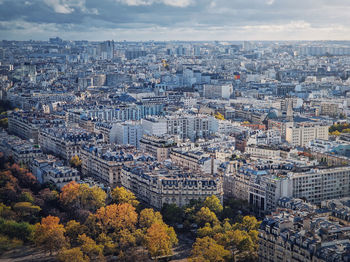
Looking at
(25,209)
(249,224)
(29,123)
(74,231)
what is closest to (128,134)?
(29,123)

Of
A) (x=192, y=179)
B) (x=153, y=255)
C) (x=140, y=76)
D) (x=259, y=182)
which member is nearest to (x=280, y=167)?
(x=259, y=182)

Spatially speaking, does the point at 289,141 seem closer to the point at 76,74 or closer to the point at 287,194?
the point at 287,194

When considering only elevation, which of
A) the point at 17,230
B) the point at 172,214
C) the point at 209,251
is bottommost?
the point at 17,230

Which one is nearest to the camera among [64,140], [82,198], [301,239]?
[301,239]

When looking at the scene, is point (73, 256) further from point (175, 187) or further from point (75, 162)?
point (75, 162)

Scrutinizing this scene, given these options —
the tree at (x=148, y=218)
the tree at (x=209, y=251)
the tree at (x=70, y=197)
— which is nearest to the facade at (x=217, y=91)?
the tree at (x=70, y=197)

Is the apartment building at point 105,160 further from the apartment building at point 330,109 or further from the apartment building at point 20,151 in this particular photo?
the apartment building at point 330,109
